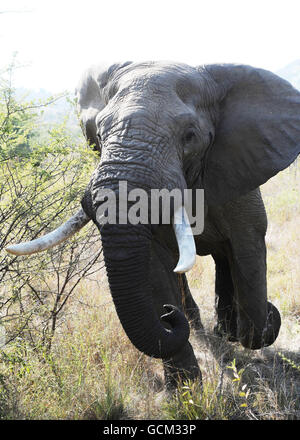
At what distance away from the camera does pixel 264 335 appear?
5039mm

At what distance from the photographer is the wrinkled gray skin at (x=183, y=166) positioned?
3.37 m

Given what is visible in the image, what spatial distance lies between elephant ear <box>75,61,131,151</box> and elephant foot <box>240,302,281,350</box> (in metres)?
2.41

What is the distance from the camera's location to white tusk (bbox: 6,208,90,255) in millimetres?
3605

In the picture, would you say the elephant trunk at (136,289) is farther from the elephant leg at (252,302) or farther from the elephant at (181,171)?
the elephant leg at (252,302)

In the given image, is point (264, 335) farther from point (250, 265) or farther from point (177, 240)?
point (177, 240)

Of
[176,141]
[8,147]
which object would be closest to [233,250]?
[176,141]

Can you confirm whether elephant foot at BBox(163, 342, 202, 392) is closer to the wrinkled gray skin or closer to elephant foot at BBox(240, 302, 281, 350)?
the wrinkled gray skin

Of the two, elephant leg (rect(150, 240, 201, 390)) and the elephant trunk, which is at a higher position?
the elephant trunk

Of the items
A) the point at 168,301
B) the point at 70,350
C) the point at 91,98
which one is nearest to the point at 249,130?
the point at 168,301

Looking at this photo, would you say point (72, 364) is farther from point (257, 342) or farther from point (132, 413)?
point (257, 342)

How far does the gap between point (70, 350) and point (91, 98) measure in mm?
2480

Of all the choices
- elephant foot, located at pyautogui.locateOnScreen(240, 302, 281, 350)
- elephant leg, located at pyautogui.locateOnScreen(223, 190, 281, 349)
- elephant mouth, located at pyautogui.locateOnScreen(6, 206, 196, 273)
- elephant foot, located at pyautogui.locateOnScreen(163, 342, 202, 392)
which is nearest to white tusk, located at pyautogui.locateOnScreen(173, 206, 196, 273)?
elephant mouth, located at pyautogui.locateOnScreen(6, 206, 196, 273)

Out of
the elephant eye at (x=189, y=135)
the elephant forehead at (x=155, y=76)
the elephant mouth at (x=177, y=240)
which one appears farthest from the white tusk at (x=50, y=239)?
the elephant forehead at (x=155, y=76)

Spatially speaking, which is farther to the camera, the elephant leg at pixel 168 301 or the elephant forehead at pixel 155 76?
the elephant leg at pixel 168 301
